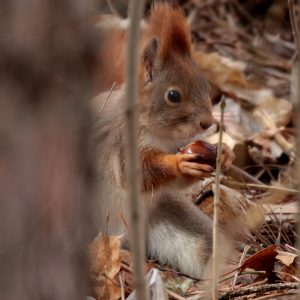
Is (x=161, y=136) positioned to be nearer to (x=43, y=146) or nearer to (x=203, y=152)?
(x=203, y=152)

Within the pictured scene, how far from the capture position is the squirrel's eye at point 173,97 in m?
3.59

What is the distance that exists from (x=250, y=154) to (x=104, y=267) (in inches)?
A: 71.7

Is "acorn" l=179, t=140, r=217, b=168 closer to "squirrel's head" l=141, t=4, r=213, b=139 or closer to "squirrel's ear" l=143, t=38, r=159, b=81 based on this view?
"squirrel's head" l=141, t=4, r=213, b=139

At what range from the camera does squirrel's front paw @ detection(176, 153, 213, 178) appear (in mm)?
3457

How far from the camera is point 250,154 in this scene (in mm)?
4742

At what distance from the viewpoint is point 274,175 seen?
4.71 metres

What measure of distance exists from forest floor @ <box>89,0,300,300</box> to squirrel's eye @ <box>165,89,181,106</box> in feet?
1.65

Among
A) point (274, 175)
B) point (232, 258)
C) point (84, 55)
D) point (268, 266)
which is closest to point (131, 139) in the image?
point (84, 55)

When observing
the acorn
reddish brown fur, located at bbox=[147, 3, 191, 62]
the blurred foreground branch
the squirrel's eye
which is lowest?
the acorn

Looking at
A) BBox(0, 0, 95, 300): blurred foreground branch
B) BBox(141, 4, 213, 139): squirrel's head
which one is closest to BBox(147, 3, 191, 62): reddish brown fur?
BBox(141, 4, 213, 139): squirrel's head

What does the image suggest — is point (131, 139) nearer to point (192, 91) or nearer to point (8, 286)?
point (8, 286)

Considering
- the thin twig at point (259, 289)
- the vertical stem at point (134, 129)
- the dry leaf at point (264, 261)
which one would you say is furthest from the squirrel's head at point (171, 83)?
the vertical stem at point (134, 129)

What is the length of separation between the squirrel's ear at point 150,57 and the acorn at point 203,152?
12.4 inches

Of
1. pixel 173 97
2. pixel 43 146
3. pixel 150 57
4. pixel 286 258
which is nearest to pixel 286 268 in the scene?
pixel 286 258
